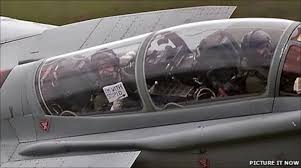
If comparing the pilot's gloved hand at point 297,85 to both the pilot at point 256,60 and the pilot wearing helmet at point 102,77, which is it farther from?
the pilot wearing helmet at point 102,77

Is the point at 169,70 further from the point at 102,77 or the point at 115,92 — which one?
the point at 102,77

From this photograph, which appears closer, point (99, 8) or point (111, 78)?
point (111, 78)

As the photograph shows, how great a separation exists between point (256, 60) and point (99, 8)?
25.5 ft

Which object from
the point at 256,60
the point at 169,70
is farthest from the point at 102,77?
the point at 256,60

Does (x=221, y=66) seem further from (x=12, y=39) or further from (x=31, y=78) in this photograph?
(x=12, y=39)

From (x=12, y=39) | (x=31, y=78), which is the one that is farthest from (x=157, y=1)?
(x=31, y=78)

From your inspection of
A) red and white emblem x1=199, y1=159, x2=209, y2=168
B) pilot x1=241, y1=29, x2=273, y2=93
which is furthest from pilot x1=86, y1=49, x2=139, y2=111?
pilot x1=241, y1=29, x2=273, y2=93

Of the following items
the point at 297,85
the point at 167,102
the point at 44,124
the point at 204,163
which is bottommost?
the point at 204,163

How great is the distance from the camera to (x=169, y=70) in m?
4.45

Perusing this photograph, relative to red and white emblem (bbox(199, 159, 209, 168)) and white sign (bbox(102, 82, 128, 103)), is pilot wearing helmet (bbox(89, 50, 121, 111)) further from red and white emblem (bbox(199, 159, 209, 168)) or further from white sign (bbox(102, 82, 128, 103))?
red and white emblem (bbox(199, 159, 209, 168))

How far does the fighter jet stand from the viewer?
4051mm

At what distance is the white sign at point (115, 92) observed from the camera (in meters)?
4.57

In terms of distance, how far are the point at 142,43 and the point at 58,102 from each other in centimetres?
87

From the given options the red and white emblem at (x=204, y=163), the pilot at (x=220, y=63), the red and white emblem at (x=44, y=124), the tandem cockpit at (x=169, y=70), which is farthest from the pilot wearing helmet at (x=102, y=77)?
the red and white emblem at (x=204, y=163)
